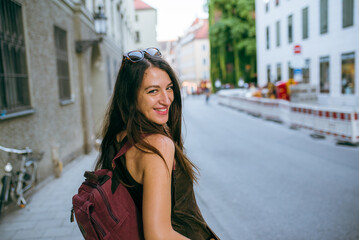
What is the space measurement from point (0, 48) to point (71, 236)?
129 inches

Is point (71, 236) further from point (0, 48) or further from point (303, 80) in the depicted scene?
point (303, 80)

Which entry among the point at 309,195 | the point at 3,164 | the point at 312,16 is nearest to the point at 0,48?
the point at 3,164

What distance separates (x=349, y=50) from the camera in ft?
65.5

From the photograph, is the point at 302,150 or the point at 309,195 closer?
the point at 309,195

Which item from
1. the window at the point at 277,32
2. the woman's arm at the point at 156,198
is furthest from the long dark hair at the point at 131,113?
the window at the point at 277,32

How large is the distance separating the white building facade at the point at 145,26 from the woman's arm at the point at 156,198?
50306mm

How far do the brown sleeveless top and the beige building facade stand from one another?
192 centimetres

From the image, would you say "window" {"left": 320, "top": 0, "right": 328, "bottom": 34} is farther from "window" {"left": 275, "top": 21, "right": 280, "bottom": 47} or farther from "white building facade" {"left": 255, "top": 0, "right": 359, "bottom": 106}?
"window" {"left": 275, "top": 21, "right": 280, "bottom": 47}

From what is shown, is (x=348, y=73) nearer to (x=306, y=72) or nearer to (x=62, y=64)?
(x=306, y=72)

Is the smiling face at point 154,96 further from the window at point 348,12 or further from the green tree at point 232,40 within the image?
the green tree at point 232,40

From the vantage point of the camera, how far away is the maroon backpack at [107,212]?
1.39 metres

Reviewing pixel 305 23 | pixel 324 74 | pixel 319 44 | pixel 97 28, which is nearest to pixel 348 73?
pixel 324 74

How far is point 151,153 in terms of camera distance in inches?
55.0

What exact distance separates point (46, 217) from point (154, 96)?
418cm
